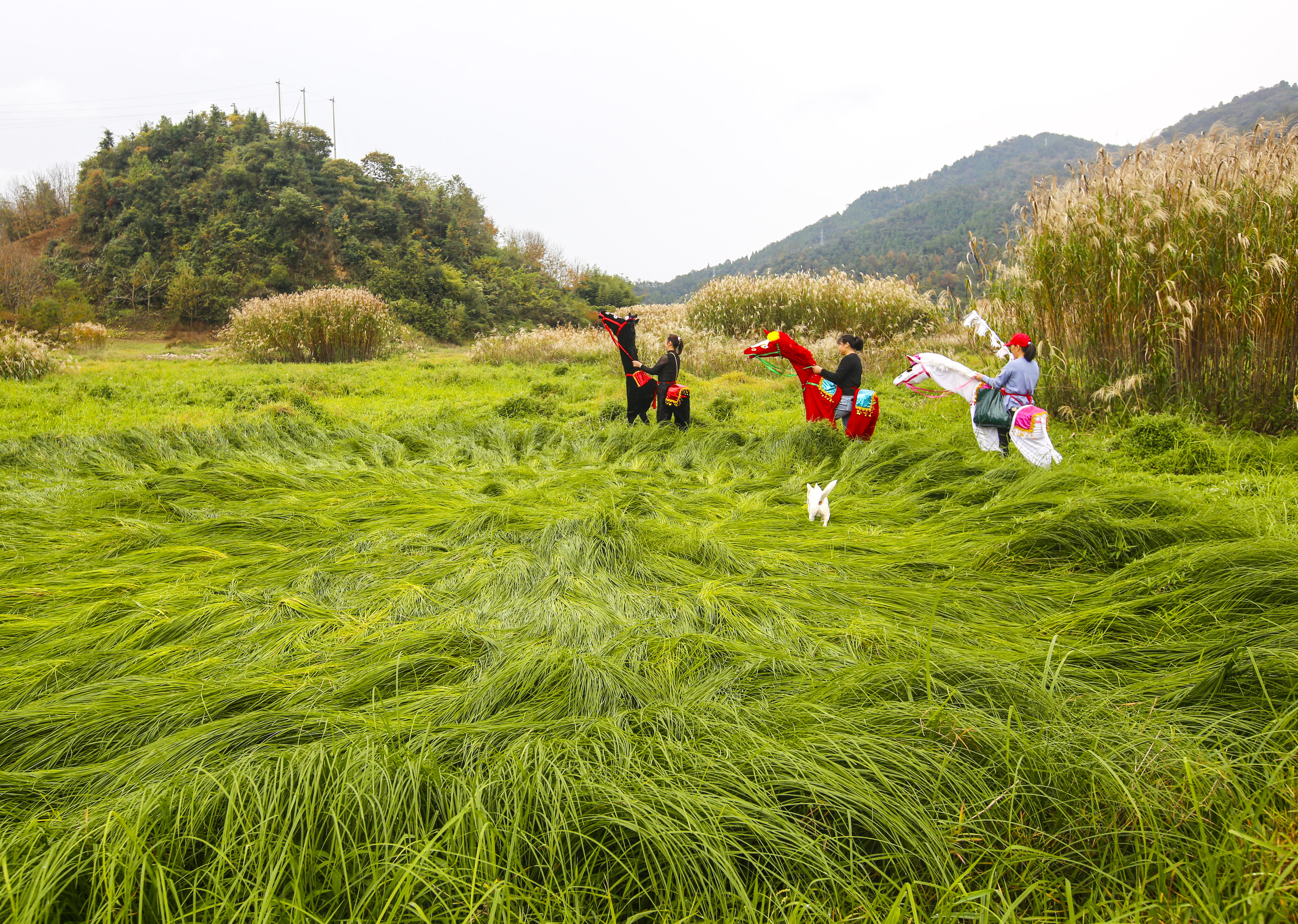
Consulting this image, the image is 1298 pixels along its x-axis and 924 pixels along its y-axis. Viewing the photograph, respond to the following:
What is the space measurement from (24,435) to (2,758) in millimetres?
6034

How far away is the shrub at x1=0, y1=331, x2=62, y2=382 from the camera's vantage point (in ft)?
29.4

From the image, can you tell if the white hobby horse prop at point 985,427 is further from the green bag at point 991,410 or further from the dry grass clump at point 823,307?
Answer: the dry grass clump at point 823,307

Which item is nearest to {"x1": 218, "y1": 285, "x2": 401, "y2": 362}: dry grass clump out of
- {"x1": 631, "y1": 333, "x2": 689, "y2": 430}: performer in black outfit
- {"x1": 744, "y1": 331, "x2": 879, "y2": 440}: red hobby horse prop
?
{"x1": 631, "y1": 333, "x2": 689, "y2": 430}: performer in black outfit

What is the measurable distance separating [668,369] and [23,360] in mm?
9867

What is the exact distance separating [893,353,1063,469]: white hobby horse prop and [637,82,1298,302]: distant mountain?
18.2 m

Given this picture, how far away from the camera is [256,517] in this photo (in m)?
3.29

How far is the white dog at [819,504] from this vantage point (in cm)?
332

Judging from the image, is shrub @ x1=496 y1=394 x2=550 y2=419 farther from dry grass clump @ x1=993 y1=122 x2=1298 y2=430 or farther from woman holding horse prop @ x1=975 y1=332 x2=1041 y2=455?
dry grass clump @ x1=993 y1=122 x2=1298 y2=430

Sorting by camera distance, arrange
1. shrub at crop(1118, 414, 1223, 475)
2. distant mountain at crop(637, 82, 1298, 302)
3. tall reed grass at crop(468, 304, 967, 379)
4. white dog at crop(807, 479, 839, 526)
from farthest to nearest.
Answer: distant mountain at crop(637, 82, 1298, 302) → tall reed grass at crop(468, 304, 967, 379) → shrub at crop(1118, 414, 1223, 475) → white dog at crop(807, 479, 839, 526)

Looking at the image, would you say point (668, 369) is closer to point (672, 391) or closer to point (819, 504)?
point (672, 391)

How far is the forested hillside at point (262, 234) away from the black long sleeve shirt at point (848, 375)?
917 inches

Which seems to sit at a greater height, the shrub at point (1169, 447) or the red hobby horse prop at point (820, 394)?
the red hobby horse prop at point (820, 394)

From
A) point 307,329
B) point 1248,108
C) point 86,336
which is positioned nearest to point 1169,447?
point 307,329

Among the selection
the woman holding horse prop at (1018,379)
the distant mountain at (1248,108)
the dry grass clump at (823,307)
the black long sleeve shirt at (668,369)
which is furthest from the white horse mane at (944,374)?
the distant mountain at (1248,108)
